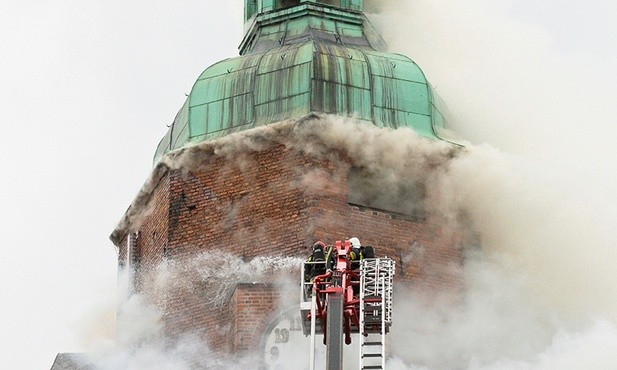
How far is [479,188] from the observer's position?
262ft

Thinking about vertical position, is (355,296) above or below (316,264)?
below

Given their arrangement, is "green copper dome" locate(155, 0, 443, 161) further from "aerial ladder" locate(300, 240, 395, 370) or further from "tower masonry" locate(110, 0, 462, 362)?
"aerial ladder" locate(300, 240, 395, 370)

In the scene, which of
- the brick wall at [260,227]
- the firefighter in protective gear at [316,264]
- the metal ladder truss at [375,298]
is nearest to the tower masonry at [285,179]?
the brick wall at [260,227]

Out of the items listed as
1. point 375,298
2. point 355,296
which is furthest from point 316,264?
point 375,298

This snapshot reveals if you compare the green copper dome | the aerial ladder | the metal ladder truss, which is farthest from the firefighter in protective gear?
the green copper dome

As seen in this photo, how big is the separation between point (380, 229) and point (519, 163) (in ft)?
12.9

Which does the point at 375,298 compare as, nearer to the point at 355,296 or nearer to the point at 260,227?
the point at 355,296

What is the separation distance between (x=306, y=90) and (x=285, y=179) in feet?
5.11

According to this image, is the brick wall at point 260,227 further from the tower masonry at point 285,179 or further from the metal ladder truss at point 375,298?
the metal ladder truss at point 375,298

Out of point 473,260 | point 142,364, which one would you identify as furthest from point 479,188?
point 142,364

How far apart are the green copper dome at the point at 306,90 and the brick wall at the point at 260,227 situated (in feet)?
2.38

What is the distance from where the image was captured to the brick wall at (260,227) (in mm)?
78000

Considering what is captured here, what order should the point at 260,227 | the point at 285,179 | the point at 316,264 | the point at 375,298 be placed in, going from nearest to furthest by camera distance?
the point at 375,298, the point at 316,264, the point at 260,227, the point at 285,179

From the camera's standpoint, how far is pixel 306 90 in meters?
78.8
